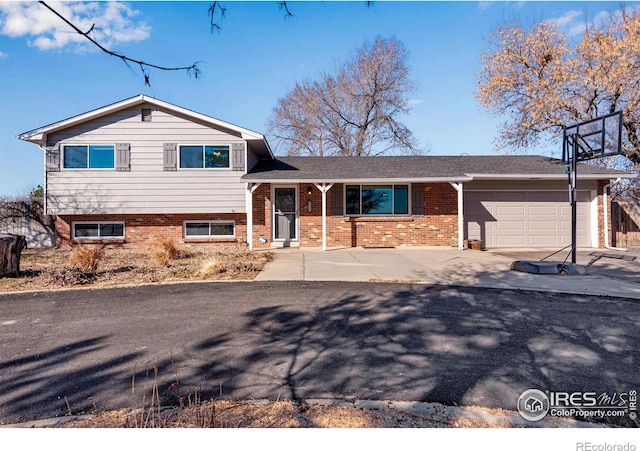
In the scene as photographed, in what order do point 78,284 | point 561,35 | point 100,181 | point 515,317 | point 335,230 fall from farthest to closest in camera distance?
point 561,35 → point 335,230 → point 100,181 → point 78,284 → point 515,317

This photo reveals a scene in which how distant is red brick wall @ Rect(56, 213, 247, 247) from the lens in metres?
13.7

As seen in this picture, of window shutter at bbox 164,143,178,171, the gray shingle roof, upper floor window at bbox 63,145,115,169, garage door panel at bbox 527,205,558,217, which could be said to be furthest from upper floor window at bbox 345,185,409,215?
upper floor window at bbox 63,145,115,169

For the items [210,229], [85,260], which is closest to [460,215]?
[210,229]

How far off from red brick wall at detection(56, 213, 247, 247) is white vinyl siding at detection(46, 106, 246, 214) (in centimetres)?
51

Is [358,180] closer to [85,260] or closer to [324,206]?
[324,206]

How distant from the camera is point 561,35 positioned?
660 inches

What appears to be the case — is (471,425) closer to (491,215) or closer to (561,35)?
(491,215)

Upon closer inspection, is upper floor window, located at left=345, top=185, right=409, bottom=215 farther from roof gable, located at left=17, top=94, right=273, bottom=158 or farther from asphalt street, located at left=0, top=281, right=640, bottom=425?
asphalt street, located at left=0, top=281, right=640, bottom=425

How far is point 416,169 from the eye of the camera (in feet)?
47.5

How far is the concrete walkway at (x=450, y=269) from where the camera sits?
7078 millimetres

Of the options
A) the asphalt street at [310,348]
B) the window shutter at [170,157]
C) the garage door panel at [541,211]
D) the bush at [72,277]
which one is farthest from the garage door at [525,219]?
the bush at [72,277]

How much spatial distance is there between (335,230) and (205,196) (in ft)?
16.3

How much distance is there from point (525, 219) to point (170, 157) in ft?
43.7

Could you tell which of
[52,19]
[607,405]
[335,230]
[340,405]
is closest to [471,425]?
[340,405]
